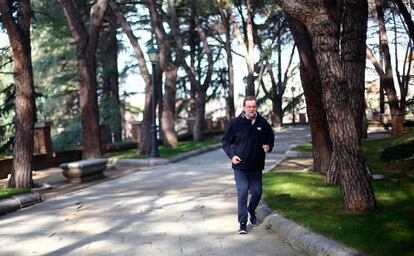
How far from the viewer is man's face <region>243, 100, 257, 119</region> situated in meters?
6.64

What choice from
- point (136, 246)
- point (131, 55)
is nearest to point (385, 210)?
point (136, 246)

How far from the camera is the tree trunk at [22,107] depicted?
12430 mm

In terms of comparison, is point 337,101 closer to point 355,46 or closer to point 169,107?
point 355,46

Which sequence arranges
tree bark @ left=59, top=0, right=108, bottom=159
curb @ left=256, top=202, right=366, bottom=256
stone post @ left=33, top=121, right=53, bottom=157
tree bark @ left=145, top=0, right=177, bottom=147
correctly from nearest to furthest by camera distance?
curb @ left=256, top=202, right=366, bottom=256 < tree bark @ left=59, top=0, right=108, bottom=159 < stone post @ left=33, top=121, right=53, bottom=157 < tree bark @ left=145, top=0, right=177, bottom=147

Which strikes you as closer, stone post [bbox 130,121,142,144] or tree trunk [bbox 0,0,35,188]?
tree trunk [bbox 0,0,35,188]

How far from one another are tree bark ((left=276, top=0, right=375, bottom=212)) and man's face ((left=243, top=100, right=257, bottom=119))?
1048 millimetres

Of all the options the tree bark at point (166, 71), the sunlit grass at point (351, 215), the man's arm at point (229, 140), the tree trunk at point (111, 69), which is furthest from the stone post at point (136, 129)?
the man's arm at point (229, 140)

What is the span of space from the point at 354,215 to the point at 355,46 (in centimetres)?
365

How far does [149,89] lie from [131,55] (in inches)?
625

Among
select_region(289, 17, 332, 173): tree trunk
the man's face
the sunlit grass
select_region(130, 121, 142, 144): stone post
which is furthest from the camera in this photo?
select_region(130, 121, 142, 144): stone post

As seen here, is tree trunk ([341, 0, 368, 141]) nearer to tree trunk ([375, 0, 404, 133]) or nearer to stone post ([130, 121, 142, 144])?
tree trunk ([375, 0, 404, 133])

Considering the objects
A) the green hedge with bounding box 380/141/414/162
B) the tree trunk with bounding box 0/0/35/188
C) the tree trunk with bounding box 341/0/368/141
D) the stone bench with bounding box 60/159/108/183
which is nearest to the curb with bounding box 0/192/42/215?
the tree trunk with bounding box 0/0/35/188

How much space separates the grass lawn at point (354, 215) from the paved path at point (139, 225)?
646mm

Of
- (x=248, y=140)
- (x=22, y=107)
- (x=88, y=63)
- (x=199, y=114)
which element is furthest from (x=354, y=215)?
(x=199, y=114)
